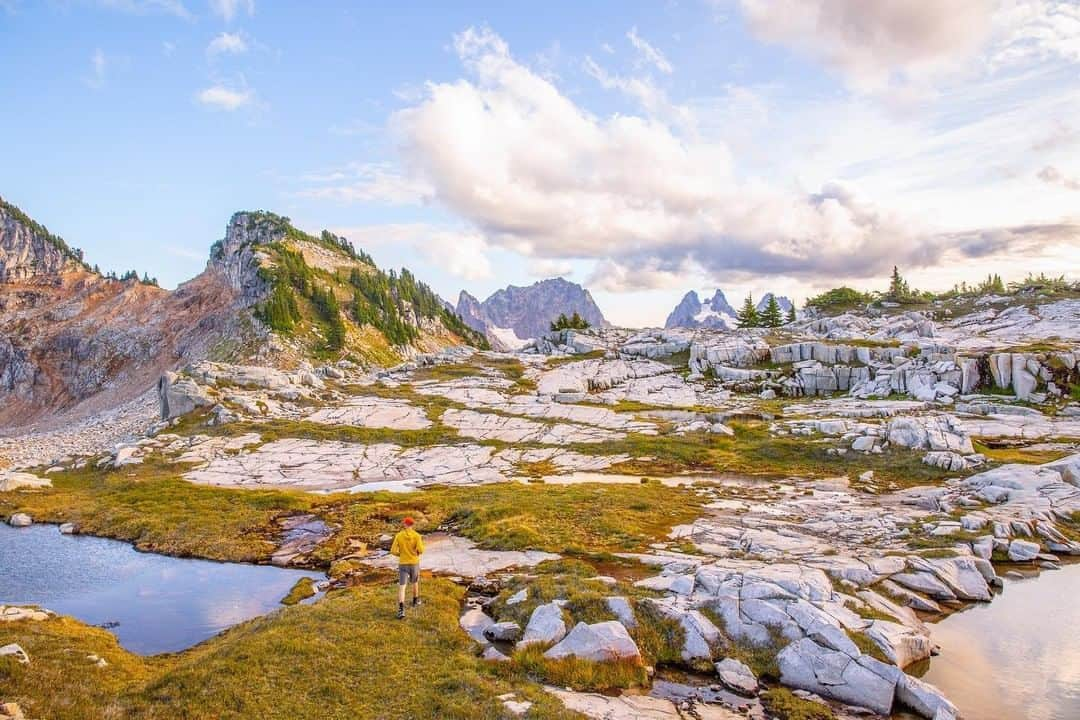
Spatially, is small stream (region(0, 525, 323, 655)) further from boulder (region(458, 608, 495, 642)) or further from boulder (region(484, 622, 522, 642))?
boulder (region(484, 622, 522, 642))

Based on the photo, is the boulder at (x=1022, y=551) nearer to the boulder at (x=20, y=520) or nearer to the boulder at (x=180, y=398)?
the boulder at (x=20, y=520)

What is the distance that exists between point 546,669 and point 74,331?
767 feet

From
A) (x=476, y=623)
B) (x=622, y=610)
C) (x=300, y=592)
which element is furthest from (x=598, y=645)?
(x=300, y=592)

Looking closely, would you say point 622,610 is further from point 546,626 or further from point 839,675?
point 839,675

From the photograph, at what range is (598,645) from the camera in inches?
797

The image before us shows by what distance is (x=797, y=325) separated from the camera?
17362 centimetres

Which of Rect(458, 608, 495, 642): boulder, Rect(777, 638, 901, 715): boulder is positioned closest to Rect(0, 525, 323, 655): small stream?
Rect(458, 608, 495, 642): boulder

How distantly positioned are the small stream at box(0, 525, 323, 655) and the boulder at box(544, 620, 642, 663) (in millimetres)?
16191

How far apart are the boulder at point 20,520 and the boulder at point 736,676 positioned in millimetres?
53613

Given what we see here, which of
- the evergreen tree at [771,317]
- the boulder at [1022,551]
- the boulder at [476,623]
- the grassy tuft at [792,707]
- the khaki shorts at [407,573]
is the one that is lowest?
the boulder at [1022,551]

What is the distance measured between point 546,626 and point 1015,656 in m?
17.9

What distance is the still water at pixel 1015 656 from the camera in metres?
18.5

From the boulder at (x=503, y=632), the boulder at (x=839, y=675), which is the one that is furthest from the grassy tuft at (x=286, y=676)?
the boulder at (x=839, y=675)

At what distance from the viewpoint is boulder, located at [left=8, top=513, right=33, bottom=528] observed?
45481 mm
